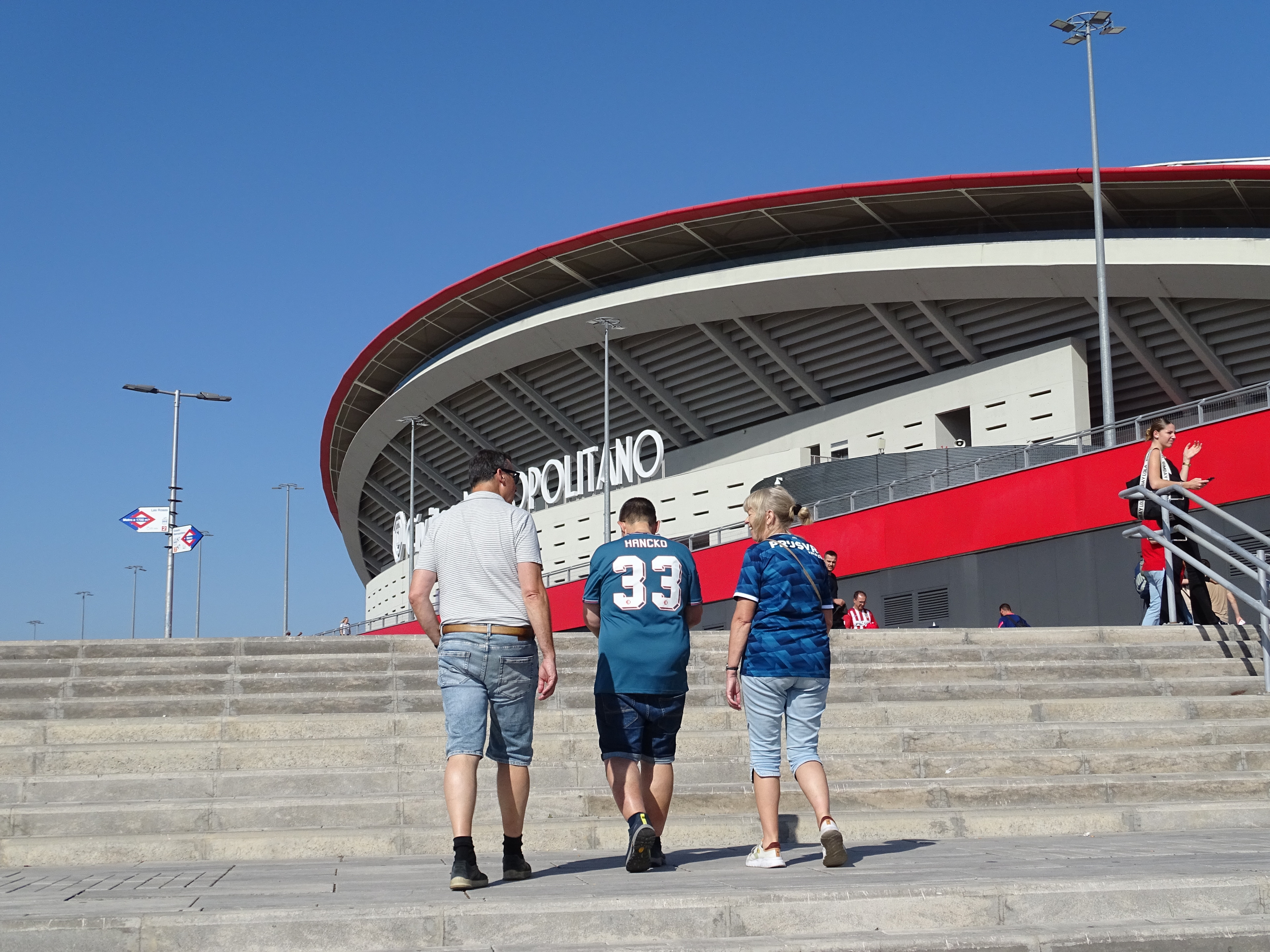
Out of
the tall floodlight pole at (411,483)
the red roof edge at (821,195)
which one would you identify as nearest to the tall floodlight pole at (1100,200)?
the red roof edge at (821,195)

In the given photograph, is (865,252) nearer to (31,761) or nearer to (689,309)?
(689,309)

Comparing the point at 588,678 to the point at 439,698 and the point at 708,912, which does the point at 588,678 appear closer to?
the point at 439,698

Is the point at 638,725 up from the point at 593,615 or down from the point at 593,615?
down

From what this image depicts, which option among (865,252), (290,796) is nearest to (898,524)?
(865,252)

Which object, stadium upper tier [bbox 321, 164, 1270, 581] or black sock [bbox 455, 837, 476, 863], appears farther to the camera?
stadium upper tier [bbox 321, 164, 1270, 581]

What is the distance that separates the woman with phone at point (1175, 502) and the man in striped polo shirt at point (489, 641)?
749cm

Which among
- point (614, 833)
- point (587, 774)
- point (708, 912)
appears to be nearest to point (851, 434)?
point (587, 774)

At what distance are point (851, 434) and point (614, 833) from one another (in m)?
27.4

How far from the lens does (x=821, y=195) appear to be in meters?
29.4

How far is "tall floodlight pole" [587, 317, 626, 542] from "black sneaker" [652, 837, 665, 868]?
28.0 meters

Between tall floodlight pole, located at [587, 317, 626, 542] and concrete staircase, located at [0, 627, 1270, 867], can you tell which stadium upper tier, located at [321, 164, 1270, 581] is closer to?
tall floodlight pole, located at [587, 317, 626, 542]

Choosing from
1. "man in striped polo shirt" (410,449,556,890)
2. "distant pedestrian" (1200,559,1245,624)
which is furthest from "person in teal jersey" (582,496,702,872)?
"distant pedestrian" (1200,559,1245,624)

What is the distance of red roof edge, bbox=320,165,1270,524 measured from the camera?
2467 centimetres

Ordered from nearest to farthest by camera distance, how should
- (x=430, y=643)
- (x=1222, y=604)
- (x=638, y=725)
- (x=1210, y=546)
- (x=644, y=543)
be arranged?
1. (x=638, y=725)
2. (x=644, y=543)
3. (x=1210, y=546)
4. (x=430, y=643)
5. (x=1222, y=604)
